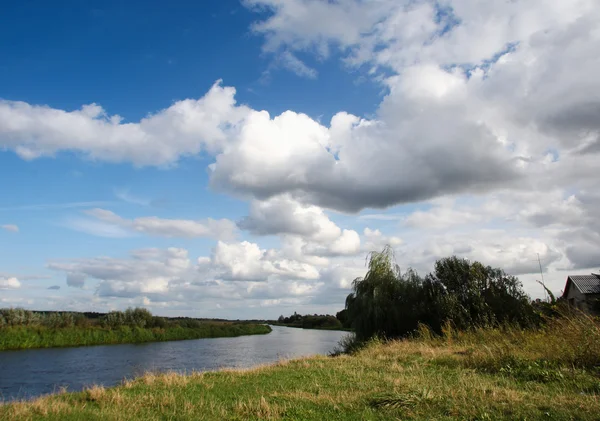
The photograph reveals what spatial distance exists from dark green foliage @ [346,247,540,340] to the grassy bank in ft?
35.8

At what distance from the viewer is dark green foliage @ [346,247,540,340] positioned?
24.4m

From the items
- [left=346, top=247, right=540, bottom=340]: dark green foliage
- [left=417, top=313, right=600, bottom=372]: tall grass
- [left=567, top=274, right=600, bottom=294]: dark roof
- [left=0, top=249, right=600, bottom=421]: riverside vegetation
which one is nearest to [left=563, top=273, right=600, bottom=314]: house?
[left=567, top=274, right=600, bottom=294]: dark roof

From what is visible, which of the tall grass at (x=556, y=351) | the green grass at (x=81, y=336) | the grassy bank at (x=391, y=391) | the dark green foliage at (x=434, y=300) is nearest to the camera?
the grassy bank at (x=391, y=391)

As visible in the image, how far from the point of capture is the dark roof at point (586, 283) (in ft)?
121

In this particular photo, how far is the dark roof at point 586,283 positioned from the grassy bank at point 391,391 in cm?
3003

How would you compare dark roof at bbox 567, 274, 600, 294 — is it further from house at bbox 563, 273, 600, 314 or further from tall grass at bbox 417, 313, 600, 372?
tall grass at bbox 417, 313, 600, 372

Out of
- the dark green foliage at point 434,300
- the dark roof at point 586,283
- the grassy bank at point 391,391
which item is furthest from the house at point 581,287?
the grassy bank at point 391,391

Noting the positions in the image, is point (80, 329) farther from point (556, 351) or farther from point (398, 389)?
point (556, 351)

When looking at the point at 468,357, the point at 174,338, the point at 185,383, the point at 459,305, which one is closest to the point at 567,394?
the point at 468,357

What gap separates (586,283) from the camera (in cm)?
3894

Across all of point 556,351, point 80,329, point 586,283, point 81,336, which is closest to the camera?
point 556,351

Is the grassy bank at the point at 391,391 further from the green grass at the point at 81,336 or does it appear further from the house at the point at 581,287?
the green grass at the point at 81,336

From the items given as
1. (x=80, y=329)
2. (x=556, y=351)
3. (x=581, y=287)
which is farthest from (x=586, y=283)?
(x=80, y=329)

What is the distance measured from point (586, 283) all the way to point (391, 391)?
132 ft
